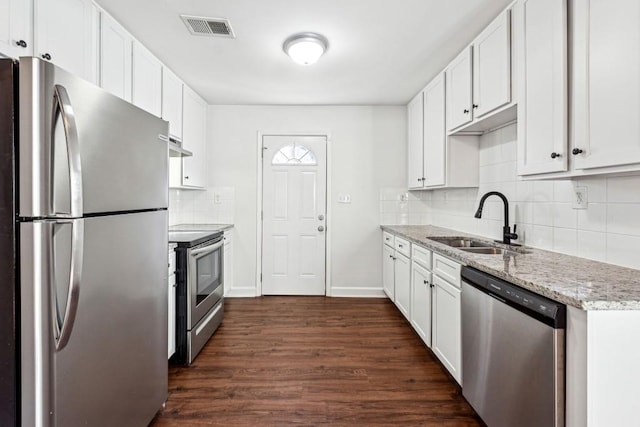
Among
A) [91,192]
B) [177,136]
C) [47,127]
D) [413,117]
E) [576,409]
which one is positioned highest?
[413,117]

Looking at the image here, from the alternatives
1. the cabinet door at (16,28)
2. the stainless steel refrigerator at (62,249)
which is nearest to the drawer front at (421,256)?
the stainless steel refrigerator at (62,249)

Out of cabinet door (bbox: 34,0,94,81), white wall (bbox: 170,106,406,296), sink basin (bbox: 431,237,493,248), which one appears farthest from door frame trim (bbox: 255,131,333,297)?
cabinet door (bbox: 34,0,94,81)

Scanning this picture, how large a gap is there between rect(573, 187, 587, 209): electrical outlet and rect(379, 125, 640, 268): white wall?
0.02 m

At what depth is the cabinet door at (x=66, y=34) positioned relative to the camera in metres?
1.60

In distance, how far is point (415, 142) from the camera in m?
3.78

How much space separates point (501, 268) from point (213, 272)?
233 cm

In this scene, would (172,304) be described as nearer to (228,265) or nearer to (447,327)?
(228,265)

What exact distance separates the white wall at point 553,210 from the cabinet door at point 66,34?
9.33 ft

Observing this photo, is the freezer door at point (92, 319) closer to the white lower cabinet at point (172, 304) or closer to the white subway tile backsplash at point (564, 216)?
the white lower cabinet at point (172, 304)

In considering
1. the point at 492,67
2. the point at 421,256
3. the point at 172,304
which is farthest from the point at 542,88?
the point at 172,304

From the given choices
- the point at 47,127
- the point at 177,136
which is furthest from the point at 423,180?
the point at 47,127

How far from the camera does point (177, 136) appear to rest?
10.6 ft

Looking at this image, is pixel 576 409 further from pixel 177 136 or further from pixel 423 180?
pixel 177 136

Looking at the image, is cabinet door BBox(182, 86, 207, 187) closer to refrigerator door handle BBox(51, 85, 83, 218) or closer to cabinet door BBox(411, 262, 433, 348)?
refrigerator door handle BBox(51, 85, 83, 218)
